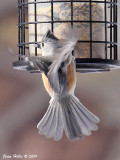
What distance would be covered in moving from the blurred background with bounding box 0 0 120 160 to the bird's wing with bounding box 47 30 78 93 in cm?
116

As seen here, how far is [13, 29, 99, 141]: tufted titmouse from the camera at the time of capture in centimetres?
1094

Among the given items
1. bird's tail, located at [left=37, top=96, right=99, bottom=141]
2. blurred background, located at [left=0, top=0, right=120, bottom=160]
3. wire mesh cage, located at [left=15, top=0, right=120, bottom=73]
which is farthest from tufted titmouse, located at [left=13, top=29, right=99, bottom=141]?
blurred background, located at [left=0, top=0, right=120, bottom=160]

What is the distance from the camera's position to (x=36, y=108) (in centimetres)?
1263

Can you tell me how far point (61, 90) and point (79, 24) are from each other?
0.57 meters

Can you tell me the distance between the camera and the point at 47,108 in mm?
12547

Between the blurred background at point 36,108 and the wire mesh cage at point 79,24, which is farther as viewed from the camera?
the blurred background at point 36,108

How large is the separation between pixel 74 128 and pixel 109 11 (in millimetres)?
1119

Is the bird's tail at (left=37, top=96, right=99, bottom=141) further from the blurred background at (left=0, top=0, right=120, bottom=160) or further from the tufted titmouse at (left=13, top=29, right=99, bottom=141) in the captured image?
the blurred background at (left=0, top=0, right=120, bottom=160)

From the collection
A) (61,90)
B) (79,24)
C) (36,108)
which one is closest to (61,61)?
(61,90)

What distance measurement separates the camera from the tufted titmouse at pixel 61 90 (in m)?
10.9

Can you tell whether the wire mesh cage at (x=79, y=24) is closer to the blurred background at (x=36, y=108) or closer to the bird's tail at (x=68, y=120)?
the bird's tail at (x=68, y=120)

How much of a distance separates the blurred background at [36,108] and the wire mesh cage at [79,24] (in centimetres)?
65

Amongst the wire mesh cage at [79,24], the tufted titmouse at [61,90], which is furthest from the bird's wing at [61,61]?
the wire mesh cage at [79,24]

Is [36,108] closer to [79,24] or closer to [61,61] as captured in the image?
[79,24]
